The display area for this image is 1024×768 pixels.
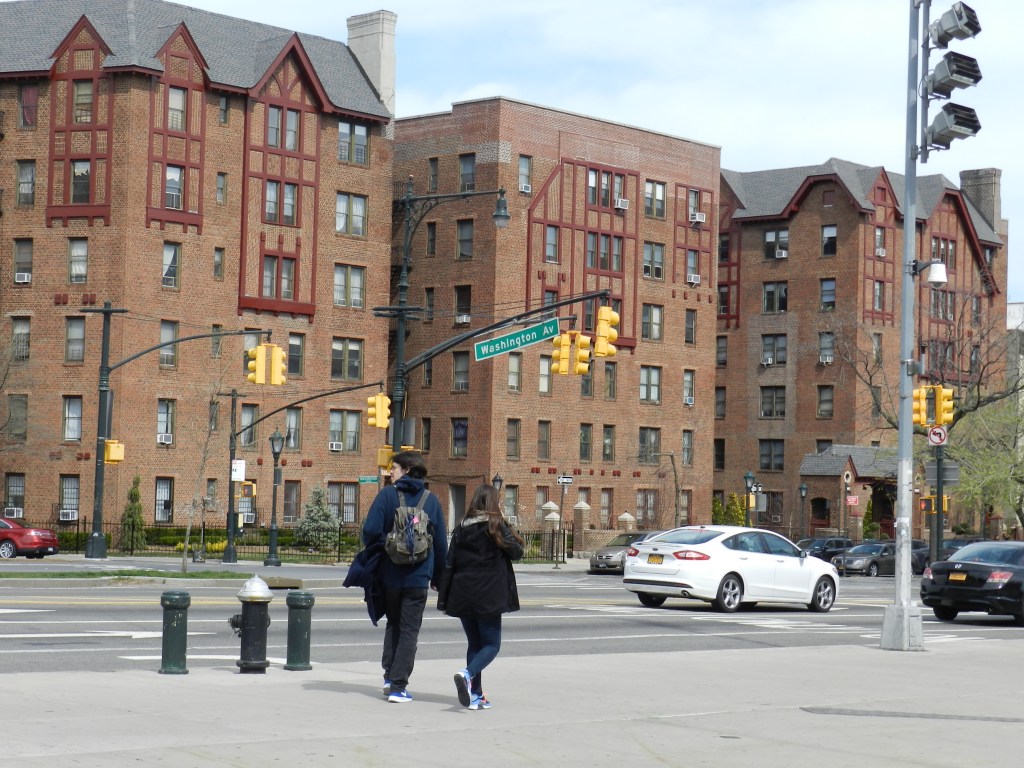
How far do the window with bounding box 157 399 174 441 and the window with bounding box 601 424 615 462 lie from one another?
2167 centimetres

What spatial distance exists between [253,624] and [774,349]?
7689cm

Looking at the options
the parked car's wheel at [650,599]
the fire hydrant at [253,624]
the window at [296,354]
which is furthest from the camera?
the window at [296,354]

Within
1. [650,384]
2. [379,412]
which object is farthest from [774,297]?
[379,412]

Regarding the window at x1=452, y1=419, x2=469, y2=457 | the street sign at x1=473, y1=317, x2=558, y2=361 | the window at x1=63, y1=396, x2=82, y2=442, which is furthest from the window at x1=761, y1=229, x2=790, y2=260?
the street sign at x1=473, y1=317, x2=558, y2=361

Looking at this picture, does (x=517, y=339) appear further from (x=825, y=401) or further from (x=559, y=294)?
(x=825, y=401)

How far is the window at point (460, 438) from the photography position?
7125cm

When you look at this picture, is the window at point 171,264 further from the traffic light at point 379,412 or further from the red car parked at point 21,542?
the traffic light at point 379,412

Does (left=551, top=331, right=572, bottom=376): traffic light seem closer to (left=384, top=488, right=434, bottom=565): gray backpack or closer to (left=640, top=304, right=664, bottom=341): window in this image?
(left=384, top=488, right=434, bottom=565): gray backpack

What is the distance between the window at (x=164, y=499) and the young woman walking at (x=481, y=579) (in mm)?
50114

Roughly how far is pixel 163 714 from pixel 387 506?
2.32 metres

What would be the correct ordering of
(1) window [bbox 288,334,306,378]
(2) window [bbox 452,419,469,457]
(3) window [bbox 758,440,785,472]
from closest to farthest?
1. (1) window [bbox 288,334,306,378]
2. (2) window [bbox 452,419,469,457]
3. (3) window [bbox 758,440,785,472]

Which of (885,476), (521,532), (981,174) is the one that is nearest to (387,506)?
(521,532)

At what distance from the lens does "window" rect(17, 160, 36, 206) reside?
A: 61.8m

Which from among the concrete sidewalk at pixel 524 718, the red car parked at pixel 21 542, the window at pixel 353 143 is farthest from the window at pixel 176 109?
the concrete sidewalk at pixel 524 718
